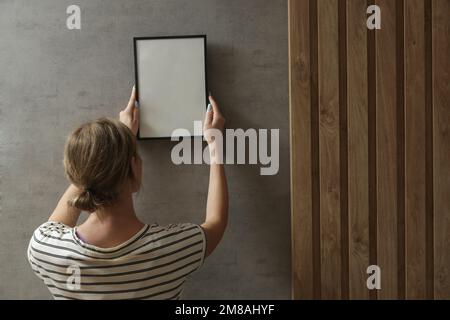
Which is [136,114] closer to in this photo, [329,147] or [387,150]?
[329,147]

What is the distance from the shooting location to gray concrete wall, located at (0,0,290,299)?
1.34 metres

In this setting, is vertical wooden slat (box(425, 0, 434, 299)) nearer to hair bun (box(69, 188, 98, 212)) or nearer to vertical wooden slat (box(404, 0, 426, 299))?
vertical wooden slat (box(404, 0, 426, 299))

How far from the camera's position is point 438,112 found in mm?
1242

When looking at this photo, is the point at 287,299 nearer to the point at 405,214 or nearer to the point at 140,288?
the point at 405,214

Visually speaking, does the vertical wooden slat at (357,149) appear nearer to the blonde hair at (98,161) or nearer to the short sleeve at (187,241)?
the short sleeve at (187,241)

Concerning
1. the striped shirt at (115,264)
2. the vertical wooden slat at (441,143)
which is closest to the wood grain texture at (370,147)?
the vertical wooden slat at (441,143)

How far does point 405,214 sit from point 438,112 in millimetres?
302

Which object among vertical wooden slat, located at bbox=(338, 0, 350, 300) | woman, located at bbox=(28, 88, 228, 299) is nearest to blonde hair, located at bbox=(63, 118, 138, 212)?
woman, located at bbox=(28, 88, 228, 299)

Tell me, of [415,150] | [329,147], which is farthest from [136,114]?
[415,150]

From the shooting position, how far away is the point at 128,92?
4.47 ft

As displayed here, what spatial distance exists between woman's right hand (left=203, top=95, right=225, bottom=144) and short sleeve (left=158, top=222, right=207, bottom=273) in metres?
0.30

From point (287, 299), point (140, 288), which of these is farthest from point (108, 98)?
point (287, 299)
